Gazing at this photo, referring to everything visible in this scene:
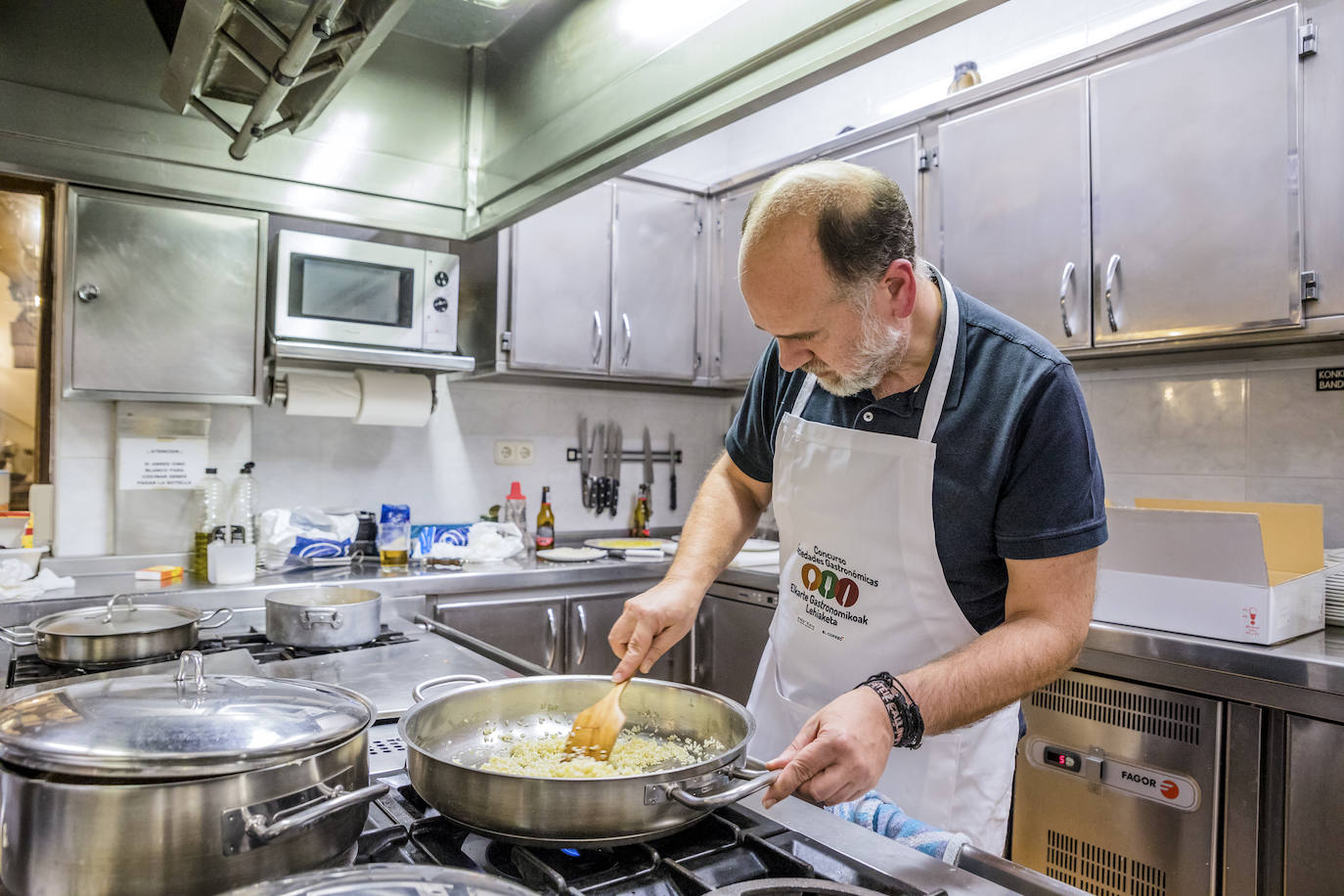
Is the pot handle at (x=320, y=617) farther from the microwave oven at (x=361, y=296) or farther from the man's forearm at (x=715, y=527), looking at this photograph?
the microwave oven at (x=361, y=296)

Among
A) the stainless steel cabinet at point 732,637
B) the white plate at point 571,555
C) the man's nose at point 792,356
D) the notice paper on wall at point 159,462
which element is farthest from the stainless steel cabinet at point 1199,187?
the notice paper on wall at point 159,462

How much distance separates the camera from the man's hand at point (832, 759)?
0.84 meters

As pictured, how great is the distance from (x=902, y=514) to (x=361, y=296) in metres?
2.07

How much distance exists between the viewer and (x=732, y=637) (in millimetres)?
3031

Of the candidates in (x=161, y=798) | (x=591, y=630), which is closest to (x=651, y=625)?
(x=161, y=798)

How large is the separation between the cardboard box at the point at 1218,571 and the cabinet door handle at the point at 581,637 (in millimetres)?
1623

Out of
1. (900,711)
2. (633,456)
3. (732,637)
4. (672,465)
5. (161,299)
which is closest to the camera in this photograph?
(900,711)

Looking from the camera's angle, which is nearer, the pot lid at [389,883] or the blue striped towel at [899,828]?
the pot lid at [389,883]

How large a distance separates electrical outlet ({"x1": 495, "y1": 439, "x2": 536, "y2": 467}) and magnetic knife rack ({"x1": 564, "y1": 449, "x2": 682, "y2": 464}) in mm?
170

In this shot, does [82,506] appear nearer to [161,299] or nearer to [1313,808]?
[161,299]

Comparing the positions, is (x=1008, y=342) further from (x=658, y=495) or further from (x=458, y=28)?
(x=658, y=495)

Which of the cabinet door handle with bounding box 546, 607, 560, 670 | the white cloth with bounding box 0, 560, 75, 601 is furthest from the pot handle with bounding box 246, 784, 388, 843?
the cabinet door handle with bounding box 546, 607, 560, 670

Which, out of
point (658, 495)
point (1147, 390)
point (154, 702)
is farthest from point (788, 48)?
point (658, 495)

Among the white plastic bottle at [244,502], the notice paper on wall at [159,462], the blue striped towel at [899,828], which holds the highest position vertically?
the notice paper on wall at [159,462]
